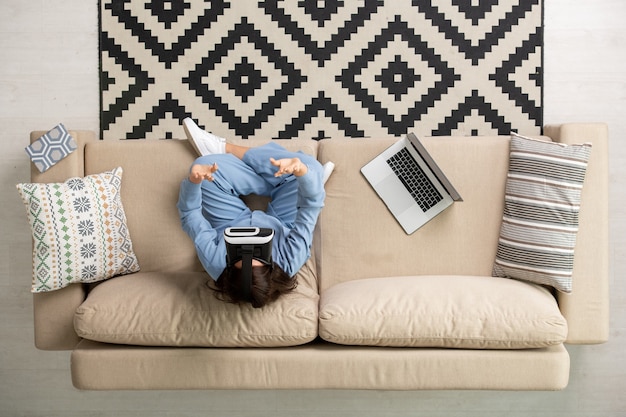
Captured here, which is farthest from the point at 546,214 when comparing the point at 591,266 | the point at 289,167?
the point at 289,167

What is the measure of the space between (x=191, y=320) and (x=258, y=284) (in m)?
0.32

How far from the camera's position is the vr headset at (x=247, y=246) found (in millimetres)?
1626

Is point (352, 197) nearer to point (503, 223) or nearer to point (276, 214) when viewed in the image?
point (276, 214)

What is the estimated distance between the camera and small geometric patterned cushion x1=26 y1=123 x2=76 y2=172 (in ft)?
6.77

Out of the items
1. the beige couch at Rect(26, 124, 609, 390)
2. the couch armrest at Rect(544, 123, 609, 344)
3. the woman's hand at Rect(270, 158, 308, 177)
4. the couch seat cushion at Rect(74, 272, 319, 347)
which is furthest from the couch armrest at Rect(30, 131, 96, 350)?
the couch armrest at Rect(544, 123, 609, 344)

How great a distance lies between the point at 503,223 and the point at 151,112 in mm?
1530

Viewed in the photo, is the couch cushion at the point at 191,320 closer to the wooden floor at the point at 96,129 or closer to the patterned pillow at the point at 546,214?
the wooden floor at the point at 96,129

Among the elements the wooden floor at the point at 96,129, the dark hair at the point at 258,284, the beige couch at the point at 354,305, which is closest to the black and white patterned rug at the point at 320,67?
the wooden floor at the point at 96,129

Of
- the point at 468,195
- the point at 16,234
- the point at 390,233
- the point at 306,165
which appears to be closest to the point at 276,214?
the point at 306,165

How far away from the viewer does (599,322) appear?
2.00 meters

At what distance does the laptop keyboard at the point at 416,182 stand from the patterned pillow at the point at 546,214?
30 centimetres

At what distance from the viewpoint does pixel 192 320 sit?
186cm

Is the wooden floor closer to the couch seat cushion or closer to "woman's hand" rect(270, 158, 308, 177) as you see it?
the couch seat cushion

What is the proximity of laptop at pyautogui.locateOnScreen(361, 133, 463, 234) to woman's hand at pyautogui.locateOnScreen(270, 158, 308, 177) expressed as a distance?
43 cm
